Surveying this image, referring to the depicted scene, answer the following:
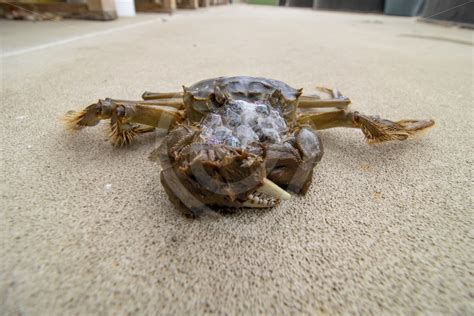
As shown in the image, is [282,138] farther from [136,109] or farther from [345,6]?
[345,6]

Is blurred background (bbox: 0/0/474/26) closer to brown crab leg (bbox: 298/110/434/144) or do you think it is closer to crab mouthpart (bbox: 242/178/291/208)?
brown crab leg (bbox: 298/110/434/144)

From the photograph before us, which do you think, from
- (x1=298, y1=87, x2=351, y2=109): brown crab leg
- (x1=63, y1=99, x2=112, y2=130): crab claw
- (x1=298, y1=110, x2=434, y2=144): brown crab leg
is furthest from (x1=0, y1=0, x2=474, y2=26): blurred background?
(x1=63, y1=99, x2=112, y2=130): crab claw

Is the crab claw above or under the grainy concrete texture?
above

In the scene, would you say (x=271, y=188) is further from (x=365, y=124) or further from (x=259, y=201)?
(x=365, y=124)

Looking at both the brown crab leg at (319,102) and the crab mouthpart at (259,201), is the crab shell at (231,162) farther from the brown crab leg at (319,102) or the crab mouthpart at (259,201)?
the brown crab leg at (319,102)

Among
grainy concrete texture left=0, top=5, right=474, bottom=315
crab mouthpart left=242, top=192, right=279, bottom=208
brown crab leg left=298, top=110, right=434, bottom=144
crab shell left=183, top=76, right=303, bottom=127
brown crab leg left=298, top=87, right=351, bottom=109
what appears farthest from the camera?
brown crab leg left=298, top=87, right=351, bottom=109

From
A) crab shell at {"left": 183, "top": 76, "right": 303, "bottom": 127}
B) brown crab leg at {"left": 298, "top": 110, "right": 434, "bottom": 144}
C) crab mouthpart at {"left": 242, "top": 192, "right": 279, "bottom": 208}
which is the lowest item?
crab mouthpart at {"left": 242, "top": 192, "right": 279, "bottom": 208}
